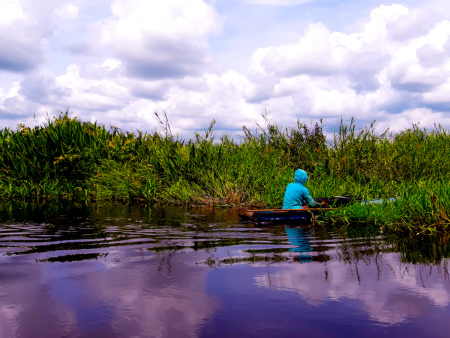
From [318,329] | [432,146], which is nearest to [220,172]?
[432,146]

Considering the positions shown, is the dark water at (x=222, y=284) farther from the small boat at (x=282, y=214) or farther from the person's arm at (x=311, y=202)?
the person's arm at (x=311, y=202)

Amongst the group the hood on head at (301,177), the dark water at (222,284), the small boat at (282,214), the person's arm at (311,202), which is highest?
→ the hood on head at (301,177)

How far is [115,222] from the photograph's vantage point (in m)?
9.08

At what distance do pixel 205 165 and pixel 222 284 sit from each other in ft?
29.8

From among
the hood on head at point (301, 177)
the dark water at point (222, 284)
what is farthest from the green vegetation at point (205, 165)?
the dark water at point (222, 284)

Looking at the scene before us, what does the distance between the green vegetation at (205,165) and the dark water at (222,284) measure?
4877 mm

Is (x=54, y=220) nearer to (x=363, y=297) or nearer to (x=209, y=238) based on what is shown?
(x=209, y=238)

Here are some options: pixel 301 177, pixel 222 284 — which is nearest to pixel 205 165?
pixel 301 177

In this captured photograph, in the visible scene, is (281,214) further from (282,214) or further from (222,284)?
(222,284)

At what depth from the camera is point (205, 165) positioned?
43.3 feet

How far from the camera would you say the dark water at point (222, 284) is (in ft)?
10.4

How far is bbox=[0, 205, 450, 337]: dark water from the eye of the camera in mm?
3172

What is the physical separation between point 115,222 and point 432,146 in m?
10.3

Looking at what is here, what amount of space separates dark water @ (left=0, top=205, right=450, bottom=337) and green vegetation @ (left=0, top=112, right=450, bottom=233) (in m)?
4.88
